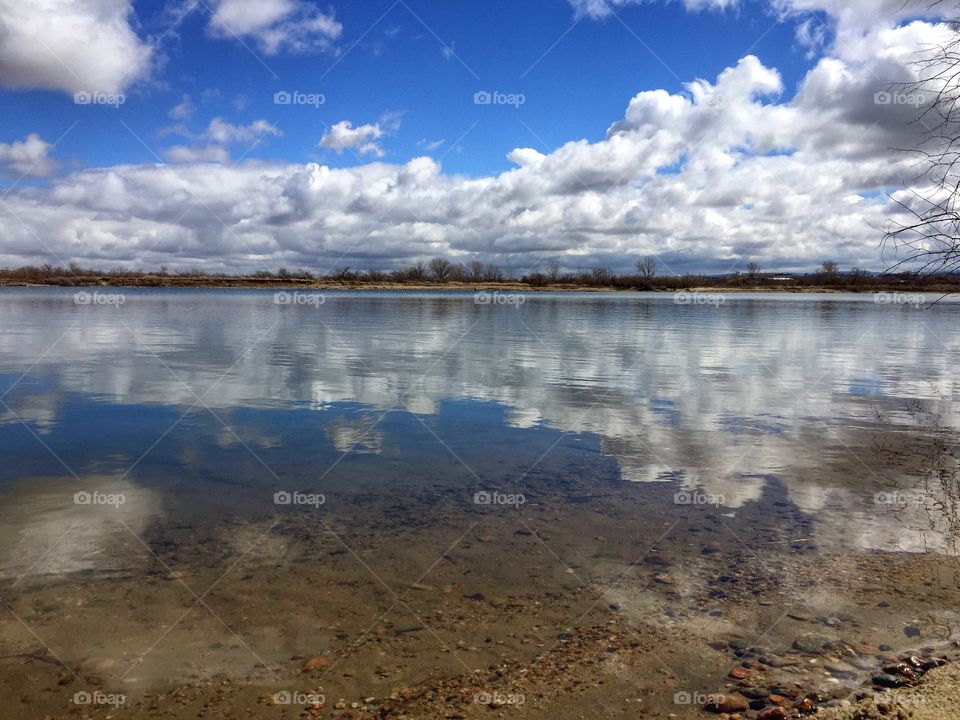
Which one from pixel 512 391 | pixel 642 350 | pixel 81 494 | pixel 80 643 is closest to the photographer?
pixel 80 643

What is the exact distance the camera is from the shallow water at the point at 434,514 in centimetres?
497

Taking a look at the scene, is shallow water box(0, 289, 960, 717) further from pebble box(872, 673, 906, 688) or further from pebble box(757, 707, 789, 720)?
pebble box(872, 673, 906, 688)

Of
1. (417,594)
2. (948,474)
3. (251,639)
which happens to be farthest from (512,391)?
(251,639)

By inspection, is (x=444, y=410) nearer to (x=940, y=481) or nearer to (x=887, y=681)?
(x=940, y=481)

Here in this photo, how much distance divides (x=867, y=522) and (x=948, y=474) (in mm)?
2671

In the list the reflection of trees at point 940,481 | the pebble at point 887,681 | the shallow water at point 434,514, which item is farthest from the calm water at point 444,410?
the pebble at point 887,681

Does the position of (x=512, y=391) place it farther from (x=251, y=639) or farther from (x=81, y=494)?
(x=251, y=639)

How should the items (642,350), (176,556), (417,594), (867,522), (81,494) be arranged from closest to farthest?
1. (417,594)
2. (176,556)
3. (867,522)
4. (81,494)
5. (642,350)

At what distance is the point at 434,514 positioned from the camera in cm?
726

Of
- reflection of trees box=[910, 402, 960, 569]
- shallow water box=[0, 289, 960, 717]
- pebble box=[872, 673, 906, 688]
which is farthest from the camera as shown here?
reflection of trees box=[910, 402, 960, 569]

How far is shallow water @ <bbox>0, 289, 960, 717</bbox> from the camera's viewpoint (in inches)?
196

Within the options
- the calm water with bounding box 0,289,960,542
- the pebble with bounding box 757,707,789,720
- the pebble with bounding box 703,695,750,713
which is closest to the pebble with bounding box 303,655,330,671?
the pebble with bounding box 703,695,750,713

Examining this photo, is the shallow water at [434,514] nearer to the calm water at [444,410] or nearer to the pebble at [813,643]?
the calm water at [444,410]

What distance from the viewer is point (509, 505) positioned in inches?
298
